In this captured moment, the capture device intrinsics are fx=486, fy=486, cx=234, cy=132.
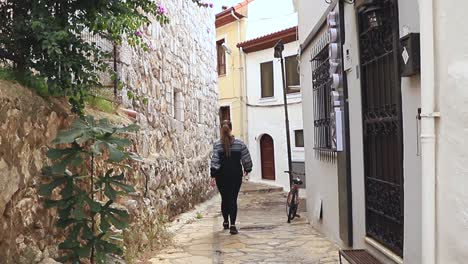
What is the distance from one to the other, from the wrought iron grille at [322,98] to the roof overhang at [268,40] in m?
9.61

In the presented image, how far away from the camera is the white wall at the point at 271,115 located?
16.7m

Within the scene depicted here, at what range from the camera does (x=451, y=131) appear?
2.53m

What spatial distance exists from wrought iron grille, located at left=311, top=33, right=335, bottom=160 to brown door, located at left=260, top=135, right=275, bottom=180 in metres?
11.4

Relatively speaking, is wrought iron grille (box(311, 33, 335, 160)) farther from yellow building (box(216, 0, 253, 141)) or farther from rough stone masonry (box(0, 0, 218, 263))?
yellow building (box(216, 0, 253, 141))

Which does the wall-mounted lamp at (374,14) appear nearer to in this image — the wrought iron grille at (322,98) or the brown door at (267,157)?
the wrought iron grille at (322,98)

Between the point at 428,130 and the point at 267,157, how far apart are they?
16053 millimetres

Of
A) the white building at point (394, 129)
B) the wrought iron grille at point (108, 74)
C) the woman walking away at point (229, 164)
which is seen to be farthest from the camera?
the woman walking away at point (229, 164)

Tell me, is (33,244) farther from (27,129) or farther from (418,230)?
(418,230)

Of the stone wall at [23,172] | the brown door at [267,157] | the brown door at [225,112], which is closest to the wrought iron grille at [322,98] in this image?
the stone wall at [23,172]

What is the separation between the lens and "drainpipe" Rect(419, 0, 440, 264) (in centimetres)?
267

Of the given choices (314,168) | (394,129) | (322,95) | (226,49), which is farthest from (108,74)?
(226,49)

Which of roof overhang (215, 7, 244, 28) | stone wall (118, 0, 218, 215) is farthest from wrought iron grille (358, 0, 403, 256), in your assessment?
roof overhang (215, 7, 244, 28)

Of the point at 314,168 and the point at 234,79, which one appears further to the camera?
the point at 234,79

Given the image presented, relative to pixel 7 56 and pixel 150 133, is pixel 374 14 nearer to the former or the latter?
pixel 7 56
